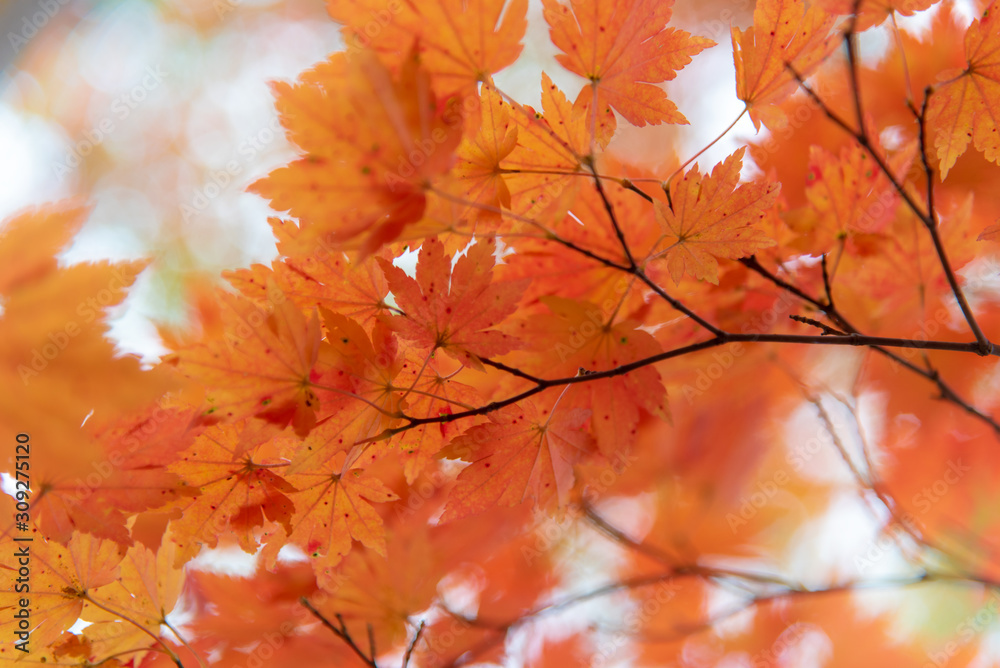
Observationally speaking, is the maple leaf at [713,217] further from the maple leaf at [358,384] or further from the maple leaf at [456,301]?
the maple leaf at [358,384]

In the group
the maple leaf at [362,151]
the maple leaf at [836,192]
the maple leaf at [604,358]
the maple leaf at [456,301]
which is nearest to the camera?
the maple leaf at [362,151]

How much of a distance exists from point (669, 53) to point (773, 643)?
6.01ft

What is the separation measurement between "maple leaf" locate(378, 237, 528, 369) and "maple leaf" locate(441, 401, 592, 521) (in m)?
0.10

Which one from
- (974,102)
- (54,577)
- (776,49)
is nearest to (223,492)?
(54,577)

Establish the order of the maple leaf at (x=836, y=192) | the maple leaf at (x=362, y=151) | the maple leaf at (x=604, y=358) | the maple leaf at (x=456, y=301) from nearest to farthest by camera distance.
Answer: the maple leaf at (x=362, y=151) < the maple leaf at (x=456, y=301) < the maple leaf at (x=604, y=358) < the maple leaf at (x=836, y=192)

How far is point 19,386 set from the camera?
2.01 ft

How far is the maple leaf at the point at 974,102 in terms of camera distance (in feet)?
2.22

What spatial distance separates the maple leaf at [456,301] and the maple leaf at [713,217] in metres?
0.21

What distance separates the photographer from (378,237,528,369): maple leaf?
0.65m

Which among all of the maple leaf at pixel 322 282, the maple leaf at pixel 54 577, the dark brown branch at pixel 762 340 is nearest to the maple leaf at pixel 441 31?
the maple leaf at pixel 322 282

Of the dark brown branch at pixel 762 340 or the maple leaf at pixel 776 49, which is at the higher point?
the maple leaf at pixel 776 49

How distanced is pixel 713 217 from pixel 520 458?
1.27ft

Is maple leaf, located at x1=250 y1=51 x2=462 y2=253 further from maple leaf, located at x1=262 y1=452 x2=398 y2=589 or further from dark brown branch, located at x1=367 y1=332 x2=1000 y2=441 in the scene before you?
maple leaf, located at x1=262 y1=452 x2=398 y2=589

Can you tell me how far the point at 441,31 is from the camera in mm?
584
